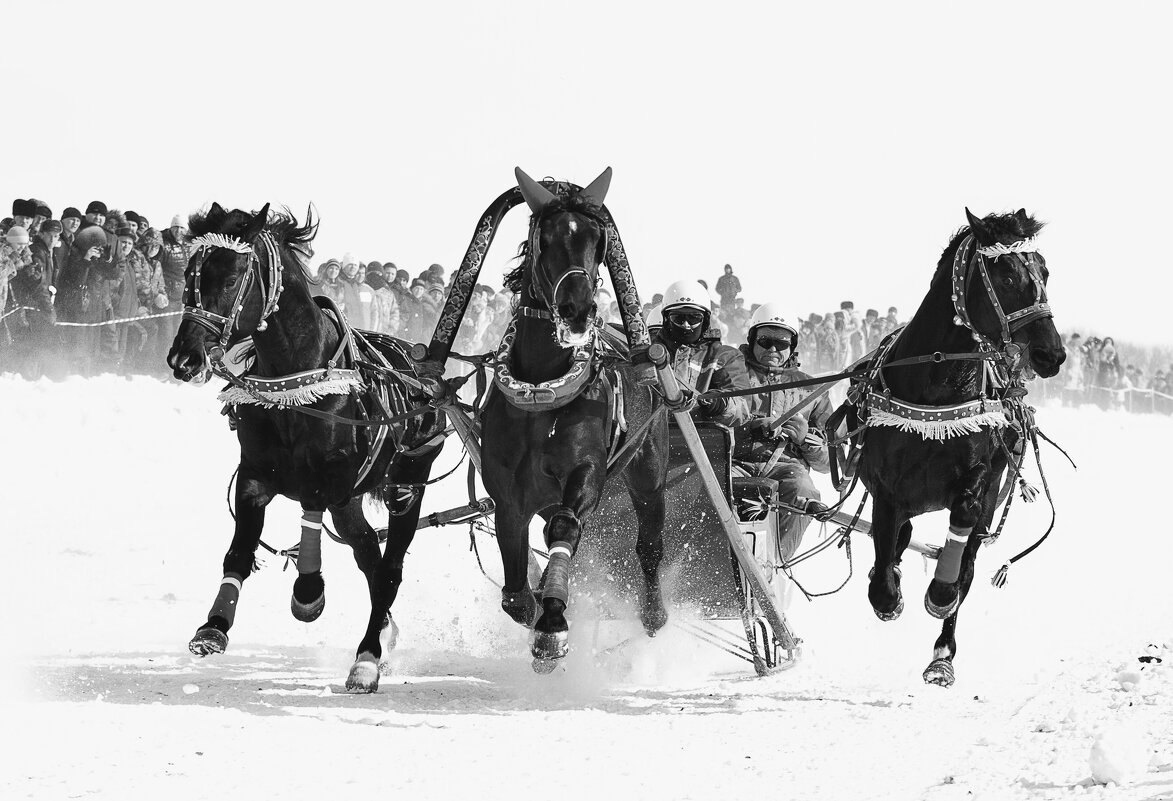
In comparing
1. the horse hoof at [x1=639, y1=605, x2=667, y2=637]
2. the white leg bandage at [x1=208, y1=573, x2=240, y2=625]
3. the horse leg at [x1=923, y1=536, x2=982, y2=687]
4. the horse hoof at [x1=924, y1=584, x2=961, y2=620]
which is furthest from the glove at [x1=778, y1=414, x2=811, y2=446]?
the white leg bandage at [x1=208, y1=573, x2=240, y2=625]

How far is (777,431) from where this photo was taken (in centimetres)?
898

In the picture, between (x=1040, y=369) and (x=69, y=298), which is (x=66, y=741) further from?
(x=69, y=298)

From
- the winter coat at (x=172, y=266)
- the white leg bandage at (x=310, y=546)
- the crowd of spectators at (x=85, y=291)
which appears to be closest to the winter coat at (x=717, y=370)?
the white leg bandage at (x=310, y=546)

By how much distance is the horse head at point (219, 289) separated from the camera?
6879mm

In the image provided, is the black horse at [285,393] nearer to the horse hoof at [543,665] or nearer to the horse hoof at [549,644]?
the horse hoof at [543,665]

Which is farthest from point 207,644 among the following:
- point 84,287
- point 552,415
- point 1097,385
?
point 1097,385

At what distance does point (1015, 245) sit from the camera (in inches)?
284

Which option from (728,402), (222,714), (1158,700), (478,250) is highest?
(478,250)

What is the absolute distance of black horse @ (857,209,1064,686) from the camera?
286 inches

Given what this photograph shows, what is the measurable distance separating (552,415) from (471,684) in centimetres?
174

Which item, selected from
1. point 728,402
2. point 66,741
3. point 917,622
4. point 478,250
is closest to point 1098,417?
point 917,622

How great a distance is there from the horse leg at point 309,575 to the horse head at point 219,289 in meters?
1.08

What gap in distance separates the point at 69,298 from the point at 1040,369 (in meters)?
10.9

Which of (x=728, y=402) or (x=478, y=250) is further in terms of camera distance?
(x=728, y=402)
